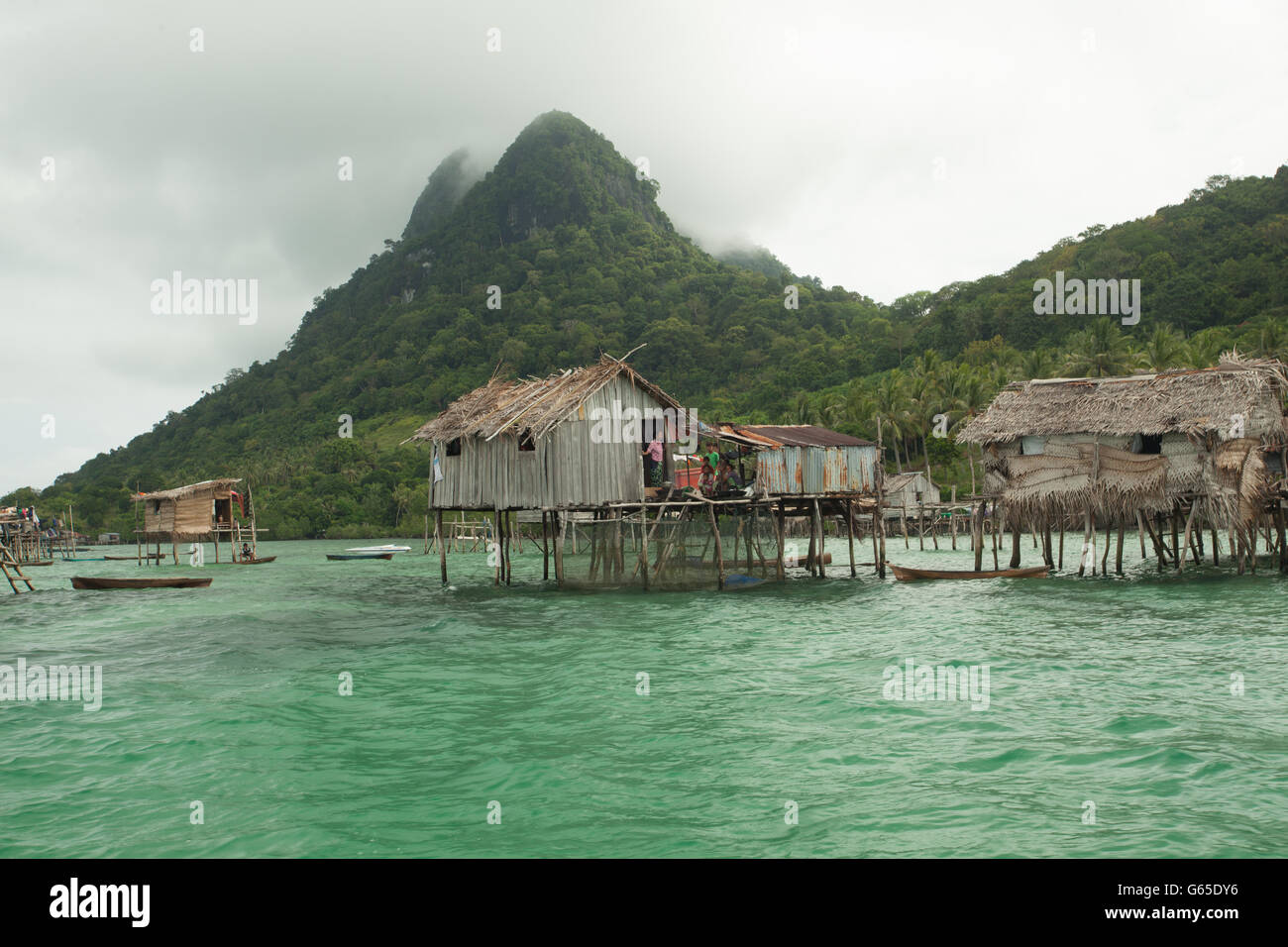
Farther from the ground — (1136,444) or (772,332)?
(772,332)

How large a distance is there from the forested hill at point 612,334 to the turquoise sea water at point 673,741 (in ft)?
134

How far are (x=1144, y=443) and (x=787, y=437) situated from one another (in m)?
10.6

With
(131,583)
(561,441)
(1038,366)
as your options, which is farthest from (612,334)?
(561,441)

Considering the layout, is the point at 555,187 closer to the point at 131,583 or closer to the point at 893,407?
the point at 893,407

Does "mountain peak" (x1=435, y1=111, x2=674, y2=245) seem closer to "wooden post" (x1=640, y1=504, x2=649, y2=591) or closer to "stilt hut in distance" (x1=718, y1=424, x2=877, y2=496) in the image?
"stilt hut in distance" (x1=718, y1=424, x2=877, y2=496)

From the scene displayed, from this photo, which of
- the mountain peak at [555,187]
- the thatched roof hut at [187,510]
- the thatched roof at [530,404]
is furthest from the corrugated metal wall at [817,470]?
the mountain peak at [555,187]

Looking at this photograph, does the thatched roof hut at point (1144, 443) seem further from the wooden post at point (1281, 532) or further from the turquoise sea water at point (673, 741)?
the turquoise sea water at point (673, 741)

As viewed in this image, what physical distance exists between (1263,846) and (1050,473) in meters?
21.4

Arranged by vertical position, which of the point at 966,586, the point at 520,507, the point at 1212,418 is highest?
the point at 1212,418

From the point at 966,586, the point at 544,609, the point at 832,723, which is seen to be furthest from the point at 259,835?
the point at 966,586

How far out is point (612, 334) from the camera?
109 m

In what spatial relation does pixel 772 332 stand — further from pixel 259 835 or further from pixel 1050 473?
pixel 259 835

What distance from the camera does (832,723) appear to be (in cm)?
1067
